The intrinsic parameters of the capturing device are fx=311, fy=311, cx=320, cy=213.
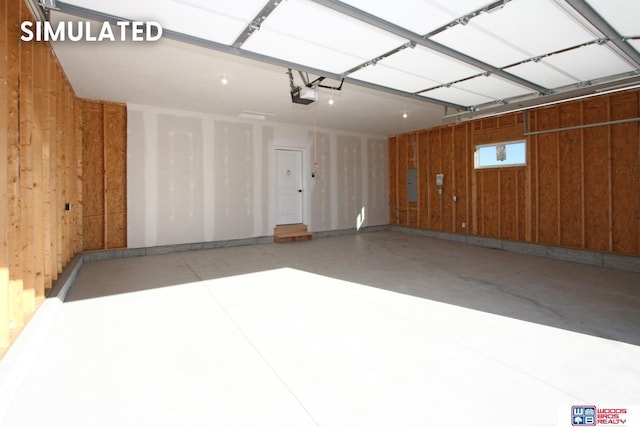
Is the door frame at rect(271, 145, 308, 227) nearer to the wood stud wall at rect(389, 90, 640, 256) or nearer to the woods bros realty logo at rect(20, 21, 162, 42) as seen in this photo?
the wood stud wall at rect(389, 90, 640, 256)

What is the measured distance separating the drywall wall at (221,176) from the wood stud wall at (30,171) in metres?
1.23

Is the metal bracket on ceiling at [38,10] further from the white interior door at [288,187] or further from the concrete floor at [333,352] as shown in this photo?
the white interior door at [288,187]

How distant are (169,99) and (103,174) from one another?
185 centimetres

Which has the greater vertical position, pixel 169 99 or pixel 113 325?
pixel 169 99

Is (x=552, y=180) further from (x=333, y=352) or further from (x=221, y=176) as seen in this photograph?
(x=221, y=176)

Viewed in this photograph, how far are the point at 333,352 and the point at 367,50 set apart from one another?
2791 millimetres

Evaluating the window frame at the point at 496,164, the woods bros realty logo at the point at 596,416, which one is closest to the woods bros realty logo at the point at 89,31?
the woods bros realty logo at the point at 596,416

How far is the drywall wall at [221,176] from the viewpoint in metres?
5.96

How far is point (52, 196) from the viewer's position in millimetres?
3615

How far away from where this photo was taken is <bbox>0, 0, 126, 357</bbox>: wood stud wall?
7.14 feet

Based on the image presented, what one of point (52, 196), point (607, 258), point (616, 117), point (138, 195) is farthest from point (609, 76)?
point (138, 195)

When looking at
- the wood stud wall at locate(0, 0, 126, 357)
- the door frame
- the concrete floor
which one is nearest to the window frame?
the concrete floor

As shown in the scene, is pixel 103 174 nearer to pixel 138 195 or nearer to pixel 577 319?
pixel 138 195

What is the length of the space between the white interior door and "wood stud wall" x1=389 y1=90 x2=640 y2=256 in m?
3.42
